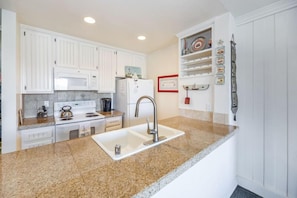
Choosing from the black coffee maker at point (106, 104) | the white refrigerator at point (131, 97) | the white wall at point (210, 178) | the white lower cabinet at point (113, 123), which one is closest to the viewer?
the white wall at point (210, 178)

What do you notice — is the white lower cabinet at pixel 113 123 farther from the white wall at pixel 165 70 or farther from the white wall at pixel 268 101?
the white wall at pixel 268 101

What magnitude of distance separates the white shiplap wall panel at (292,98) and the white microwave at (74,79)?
9.27 feet

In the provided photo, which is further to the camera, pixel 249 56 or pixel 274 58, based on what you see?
pixel 249 56

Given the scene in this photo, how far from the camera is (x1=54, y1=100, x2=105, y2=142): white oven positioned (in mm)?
1975

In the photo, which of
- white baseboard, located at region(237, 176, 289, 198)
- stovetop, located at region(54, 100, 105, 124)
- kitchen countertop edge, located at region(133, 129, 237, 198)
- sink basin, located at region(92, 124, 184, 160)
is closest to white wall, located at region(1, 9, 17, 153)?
stovetop, located at region(54, 100, 105, 124)

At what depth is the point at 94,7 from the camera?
1.53 metres

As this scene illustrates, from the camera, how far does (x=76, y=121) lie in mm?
2066

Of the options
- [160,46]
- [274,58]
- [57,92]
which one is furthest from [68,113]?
[274,58]

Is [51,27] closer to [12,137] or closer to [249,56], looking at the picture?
[12,137]

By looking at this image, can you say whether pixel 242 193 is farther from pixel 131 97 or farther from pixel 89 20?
pixel 89 20

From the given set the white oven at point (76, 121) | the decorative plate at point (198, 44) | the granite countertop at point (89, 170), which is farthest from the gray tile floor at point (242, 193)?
the white oven at point (76, 121)

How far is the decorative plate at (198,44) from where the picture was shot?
1967 millimetres

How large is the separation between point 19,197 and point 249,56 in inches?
90.1

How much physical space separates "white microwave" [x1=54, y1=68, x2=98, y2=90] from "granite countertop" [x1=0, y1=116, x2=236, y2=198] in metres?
1.57
